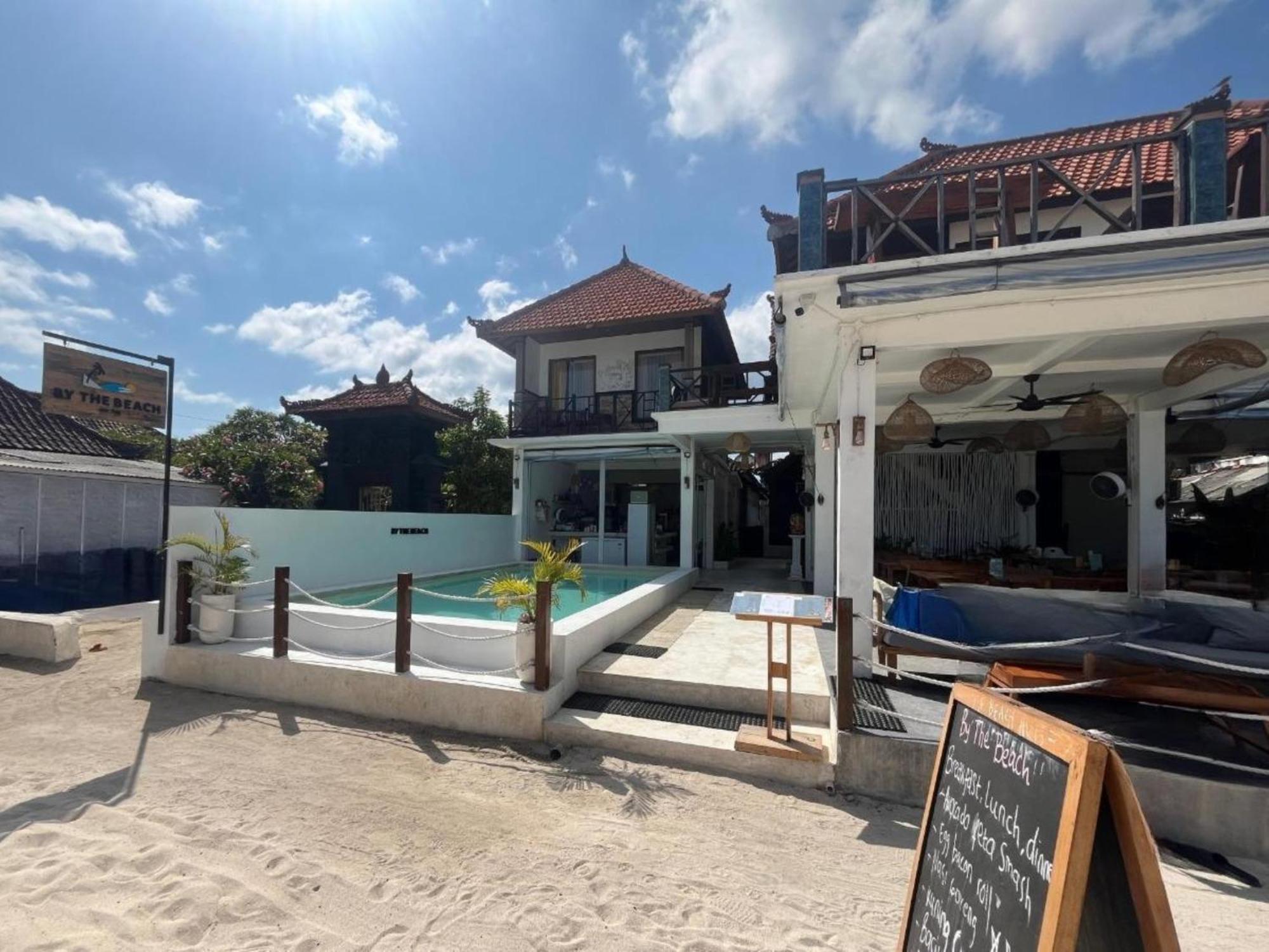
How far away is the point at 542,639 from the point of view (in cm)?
451

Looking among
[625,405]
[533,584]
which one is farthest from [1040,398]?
[625,405]

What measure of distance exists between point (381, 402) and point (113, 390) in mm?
11497

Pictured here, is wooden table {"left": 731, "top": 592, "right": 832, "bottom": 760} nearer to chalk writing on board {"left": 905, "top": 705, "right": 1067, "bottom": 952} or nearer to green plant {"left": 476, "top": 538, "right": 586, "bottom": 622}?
green plant {"left": 476, "top": 538, "right": 586, "bottom": 622}

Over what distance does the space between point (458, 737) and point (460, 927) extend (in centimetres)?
219

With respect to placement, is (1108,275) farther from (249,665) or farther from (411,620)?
(249,665)

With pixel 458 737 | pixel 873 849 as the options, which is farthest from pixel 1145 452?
pixel 458 737

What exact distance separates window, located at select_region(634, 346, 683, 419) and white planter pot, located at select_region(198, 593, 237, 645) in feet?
30.1

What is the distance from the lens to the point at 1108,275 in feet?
12.0

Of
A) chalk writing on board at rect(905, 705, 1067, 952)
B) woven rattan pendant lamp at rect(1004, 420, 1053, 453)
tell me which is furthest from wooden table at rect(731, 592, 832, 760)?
woven rattan pendant lamp at rect(1004, 420, 1053, 453)

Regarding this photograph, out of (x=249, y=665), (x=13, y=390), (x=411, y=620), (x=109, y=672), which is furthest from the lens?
(x=13, y=390)

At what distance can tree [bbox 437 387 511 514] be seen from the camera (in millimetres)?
14234

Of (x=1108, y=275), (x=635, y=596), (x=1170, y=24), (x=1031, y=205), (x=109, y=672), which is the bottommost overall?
(x=109, y=672)

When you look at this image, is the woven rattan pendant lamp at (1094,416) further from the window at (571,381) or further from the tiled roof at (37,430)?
the tiled roof at (37,430)

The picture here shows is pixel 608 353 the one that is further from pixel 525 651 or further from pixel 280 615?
pixel 525 651
